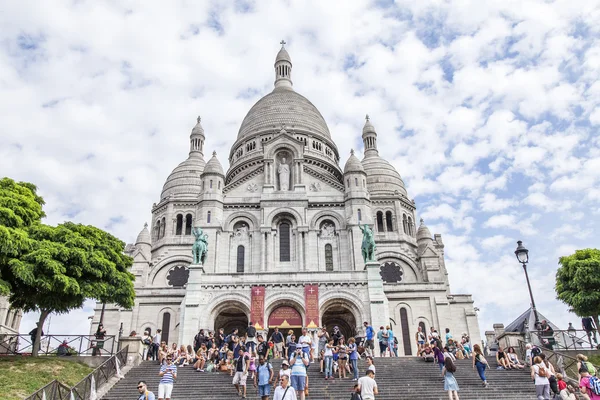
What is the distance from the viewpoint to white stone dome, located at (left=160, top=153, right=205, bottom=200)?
50.0 meters

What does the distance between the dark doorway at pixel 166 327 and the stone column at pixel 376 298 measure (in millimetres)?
15108

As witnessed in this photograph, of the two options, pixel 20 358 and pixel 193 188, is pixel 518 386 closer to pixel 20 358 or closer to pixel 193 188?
pixel 20 358

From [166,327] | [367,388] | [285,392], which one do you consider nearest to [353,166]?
[166,327]

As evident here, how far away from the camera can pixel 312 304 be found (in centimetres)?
3216

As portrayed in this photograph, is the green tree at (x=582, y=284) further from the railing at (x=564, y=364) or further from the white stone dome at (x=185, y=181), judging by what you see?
the white stone dome at (x=185, y=181)

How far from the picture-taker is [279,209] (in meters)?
Result: 38.7

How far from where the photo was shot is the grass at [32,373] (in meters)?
17.6

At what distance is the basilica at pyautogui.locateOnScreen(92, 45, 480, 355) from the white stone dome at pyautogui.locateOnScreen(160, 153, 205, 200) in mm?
140

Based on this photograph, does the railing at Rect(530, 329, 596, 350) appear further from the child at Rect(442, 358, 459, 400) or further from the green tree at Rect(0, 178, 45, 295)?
the green tree at Rect(0, 178, 45, 295)

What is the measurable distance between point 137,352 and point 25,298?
522cm

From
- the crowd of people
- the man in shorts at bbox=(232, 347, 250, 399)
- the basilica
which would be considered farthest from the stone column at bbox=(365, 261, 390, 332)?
the man in shorts at bbox=(232, 347, 250, 399)

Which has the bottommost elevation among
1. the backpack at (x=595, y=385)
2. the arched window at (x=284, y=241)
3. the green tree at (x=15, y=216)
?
the backpack at (x=595, y=385)

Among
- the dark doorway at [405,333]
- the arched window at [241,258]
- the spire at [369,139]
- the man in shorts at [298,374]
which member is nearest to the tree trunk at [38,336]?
the man in shorts at [298,374]

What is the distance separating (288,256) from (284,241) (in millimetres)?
1269
